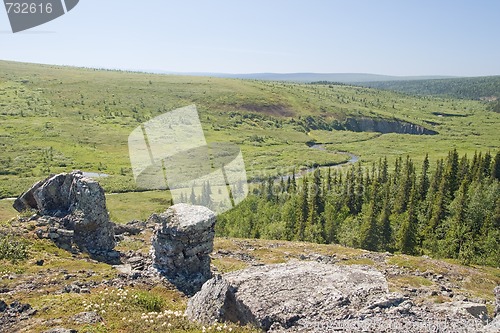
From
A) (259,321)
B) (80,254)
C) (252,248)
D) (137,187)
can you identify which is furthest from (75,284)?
(137,187)

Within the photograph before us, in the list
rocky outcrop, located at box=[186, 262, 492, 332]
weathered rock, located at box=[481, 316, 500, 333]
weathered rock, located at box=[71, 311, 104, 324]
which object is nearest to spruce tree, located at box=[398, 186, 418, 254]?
rocky outcrop, located at box=[186, 262, 492, 332]

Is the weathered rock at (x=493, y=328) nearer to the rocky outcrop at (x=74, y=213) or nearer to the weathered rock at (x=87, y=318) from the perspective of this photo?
the weathered rock at (x=87, y=318)

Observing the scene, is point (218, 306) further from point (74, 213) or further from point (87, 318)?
point (74, 213)

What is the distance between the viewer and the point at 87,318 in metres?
21.6

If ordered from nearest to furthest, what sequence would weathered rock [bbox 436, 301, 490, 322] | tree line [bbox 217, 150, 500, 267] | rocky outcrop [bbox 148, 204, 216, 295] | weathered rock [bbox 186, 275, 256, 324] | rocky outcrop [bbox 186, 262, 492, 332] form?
rocky outcrop [bbox 186, 262, 492, 332] < weathered rock [bbox 436, 301, 490, 322] < weathered rock [bbox 186, 275, 256, 324] < rocky outcrop [bbox 148, 204, 216, 295] < tree line [bbox 217, 150, 500, 267]

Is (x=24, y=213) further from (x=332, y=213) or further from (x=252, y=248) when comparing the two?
(x=332, y=213)

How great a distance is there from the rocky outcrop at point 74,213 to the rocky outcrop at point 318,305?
66.5 feet

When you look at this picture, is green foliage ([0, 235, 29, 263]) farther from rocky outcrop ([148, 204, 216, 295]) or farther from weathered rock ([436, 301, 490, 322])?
weathered rock ([436, 301, 490, 322])

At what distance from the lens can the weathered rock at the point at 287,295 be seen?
19.8 meters

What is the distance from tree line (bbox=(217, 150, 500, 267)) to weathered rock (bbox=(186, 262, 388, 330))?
50231 mm

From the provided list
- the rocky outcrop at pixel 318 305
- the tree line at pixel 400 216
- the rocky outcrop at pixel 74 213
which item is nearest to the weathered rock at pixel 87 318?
the rocky outcrop at pixel 318 305

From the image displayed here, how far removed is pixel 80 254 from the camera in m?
36.5

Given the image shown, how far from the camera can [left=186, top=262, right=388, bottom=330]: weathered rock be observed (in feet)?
65.0

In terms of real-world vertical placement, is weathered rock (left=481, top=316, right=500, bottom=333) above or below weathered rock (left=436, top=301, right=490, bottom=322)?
above
